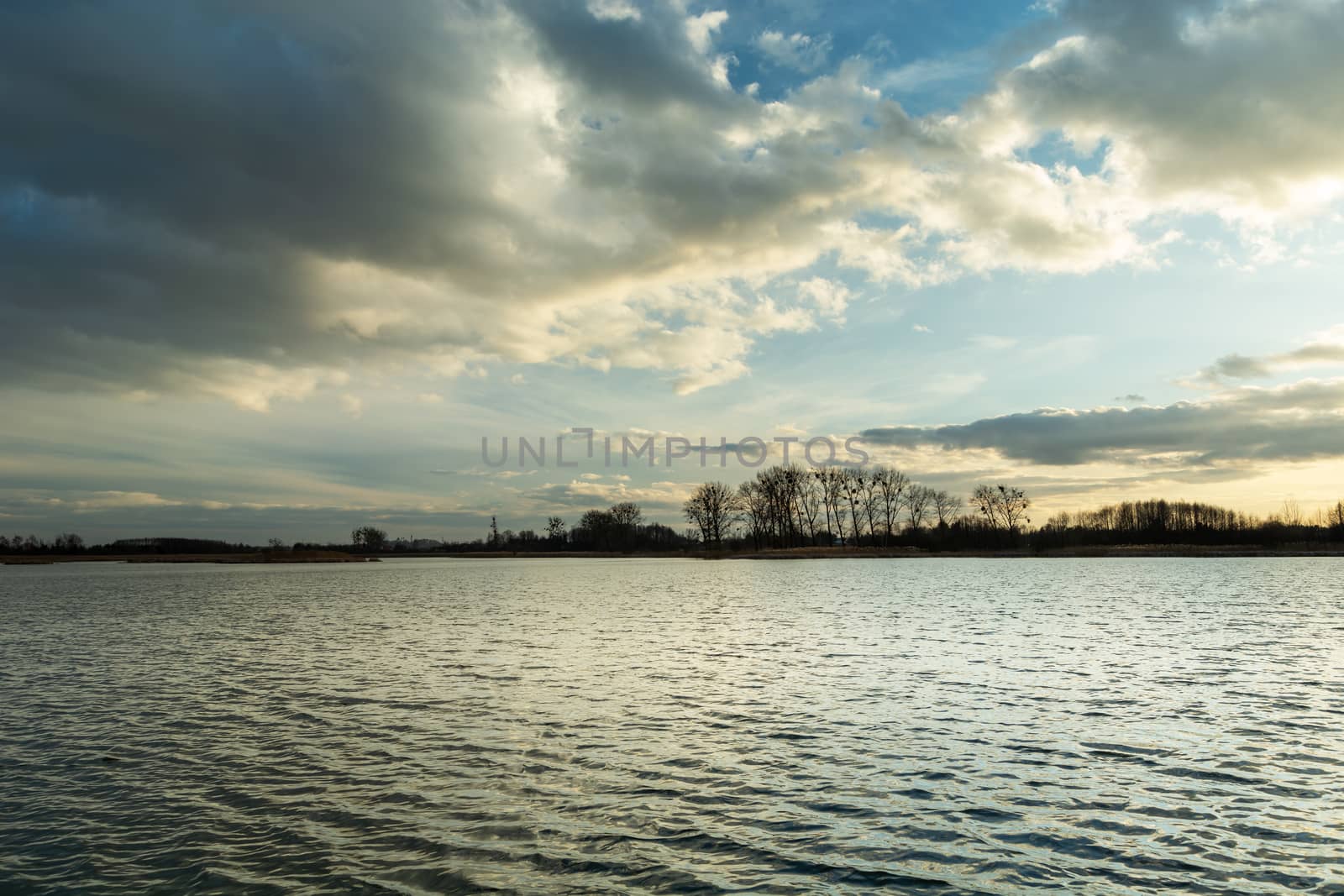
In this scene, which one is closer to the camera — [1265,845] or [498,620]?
[1265,845]

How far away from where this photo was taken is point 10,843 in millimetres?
11352

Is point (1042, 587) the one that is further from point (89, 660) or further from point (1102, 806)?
point (89, 660)

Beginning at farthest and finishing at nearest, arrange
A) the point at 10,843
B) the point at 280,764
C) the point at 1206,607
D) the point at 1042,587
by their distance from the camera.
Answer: the point at 1042,587
the point at 1206,607
the point at 280,764
the point at 10,843

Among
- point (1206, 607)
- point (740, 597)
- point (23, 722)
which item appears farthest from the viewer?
point (740, 597)

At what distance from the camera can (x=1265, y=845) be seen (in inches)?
427

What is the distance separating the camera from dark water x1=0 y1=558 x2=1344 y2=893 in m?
10.3

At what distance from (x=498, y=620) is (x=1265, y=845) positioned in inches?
1503

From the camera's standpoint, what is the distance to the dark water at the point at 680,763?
1032cm

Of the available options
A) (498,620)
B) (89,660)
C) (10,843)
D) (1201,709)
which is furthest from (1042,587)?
(10,843)

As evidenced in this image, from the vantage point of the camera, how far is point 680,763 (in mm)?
15234

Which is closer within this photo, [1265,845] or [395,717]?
[1265,845]

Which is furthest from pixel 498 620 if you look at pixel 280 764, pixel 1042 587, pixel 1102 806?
pixel 1042 587

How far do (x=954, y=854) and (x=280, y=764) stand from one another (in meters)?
12.5

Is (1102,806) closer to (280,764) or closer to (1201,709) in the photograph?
(1201,709)
